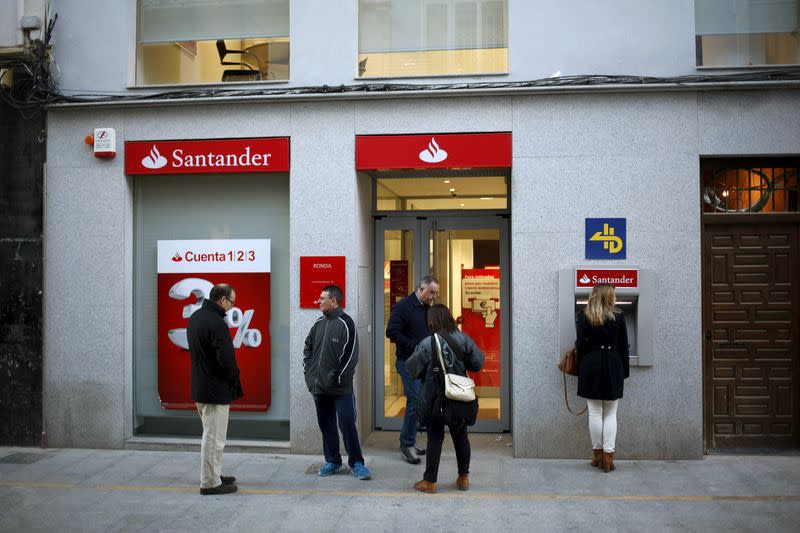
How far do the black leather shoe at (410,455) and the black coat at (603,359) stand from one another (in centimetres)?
181

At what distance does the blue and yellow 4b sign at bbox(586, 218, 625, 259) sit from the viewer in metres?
7.75

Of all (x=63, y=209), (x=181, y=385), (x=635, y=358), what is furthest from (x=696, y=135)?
(x=63, y=209)

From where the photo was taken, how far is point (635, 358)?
7664 mm

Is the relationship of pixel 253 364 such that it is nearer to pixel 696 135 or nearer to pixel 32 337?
pixel 32 337

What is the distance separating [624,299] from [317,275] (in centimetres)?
329

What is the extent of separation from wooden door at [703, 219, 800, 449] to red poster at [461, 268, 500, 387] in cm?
238

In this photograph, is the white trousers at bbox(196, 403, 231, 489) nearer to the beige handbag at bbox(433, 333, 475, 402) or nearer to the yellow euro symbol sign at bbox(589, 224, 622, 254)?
the beige handbag at bbox(433, 333, 475, 402)

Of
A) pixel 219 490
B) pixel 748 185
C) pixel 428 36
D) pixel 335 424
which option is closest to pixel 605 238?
pixel 748 185

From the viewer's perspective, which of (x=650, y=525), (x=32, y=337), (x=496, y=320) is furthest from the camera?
(x=496, y=320)

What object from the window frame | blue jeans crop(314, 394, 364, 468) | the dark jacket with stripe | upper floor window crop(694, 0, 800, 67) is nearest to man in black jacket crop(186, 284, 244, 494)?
the dark jacket with stripe

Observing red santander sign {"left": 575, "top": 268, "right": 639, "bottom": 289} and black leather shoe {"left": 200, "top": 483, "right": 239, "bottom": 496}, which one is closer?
black leather shoe {"left": 200, "top": 483, "right": 239, "bottom": 496}

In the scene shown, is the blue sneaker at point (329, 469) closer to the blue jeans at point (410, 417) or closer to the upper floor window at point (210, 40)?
the blue jeans at point (410, 417)

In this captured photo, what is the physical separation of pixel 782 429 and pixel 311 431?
5.07m

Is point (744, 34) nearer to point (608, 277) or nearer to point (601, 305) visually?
point (608, 277)
